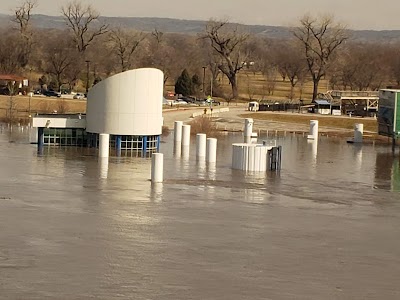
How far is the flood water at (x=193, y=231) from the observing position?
667 inches

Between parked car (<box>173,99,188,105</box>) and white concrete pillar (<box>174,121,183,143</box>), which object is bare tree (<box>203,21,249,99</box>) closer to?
parked car (<box>173,99,188,105</box>)

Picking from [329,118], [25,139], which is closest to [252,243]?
[25,139]

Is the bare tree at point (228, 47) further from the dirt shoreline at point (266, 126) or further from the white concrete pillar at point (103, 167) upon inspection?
the white concrete pillar at point (103, 167)

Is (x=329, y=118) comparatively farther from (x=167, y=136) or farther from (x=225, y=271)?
(x=225, y=271)

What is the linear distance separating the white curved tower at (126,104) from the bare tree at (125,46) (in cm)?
4640

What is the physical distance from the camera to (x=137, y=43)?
89.1 meters

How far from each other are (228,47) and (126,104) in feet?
160

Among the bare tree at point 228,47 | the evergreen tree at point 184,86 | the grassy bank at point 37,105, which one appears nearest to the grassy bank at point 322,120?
the grassy bank at point 37,105

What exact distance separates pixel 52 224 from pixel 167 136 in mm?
26030

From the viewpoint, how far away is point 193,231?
21.8m

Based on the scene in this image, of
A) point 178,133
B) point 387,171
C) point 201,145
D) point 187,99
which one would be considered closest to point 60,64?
point 187,99

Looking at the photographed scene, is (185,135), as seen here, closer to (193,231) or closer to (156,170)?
(156,170)

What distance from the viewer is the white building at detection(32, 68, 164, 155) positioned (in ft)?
127

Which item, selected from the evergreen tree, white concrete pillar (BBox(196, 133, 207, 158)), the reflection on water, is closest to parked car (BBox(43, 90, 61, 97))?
the evergreen tree
